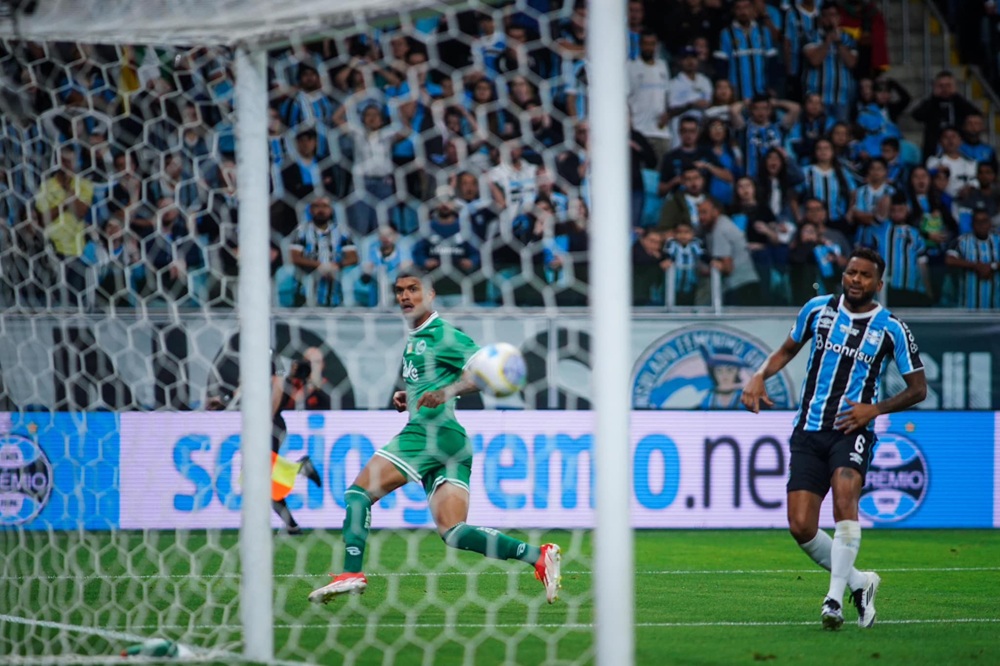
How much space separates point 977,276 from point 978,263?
0.60 feet

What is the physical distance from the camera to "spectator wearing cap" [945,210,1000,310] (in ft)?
39.3

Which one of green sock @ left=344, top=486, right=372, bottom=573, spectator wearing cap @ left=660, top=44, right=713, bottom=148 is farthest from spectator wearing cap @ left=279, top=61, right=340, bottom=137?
spectator wearing cap @ left=660, top=44, right=713, bottom=148

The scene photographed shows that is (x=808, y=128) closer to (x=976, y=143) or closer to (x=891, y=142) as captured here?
(x=891, y=142)

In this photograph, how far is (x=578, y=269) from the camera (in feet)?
39.0

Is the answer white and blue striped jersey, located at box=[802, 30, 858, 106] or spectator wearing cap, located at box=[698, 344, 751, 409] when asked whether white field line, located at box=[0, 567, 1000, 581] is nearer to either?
spectator wearing cap, located at box=[698, 344, 751, 409]

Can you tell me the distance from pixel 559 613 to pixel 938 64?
10.5 meters

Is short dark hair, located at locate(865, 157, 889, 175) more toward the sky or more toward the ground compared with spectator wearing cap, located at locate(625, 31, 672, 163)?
more toward the ground

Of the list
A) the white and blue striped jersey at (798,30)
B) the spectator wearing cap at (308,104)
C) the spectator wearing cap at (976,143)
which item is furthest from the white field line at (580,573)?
the white and blue striped jersey at (798,30)

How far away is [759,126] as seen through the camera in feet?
43.6

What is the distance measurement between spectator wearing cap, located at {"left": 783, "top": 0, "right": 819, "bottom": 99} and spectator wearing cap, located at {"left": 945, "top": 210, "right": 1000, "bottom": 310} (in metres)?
2.38

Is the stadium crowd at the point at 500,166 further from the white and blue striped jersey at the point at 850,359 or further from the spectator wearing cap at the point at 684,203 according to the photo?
the white and blue striped jersey at the point at 850,359

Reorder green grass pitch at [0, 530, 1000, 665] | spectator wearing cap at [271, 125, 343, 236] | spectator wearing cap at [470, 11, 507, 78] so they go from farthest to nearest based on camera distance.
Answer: spectator wearing cap at [470, 11, 507, 78], spectator wearing cap at [271, 125, 343, 236], green grass pitch at [0, 530, 1000, 665]

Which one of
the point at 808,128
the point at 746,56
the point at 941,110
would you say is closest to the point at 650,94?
the point at 746,56

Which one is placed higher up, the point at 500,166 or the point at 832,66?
the point at 832,66
